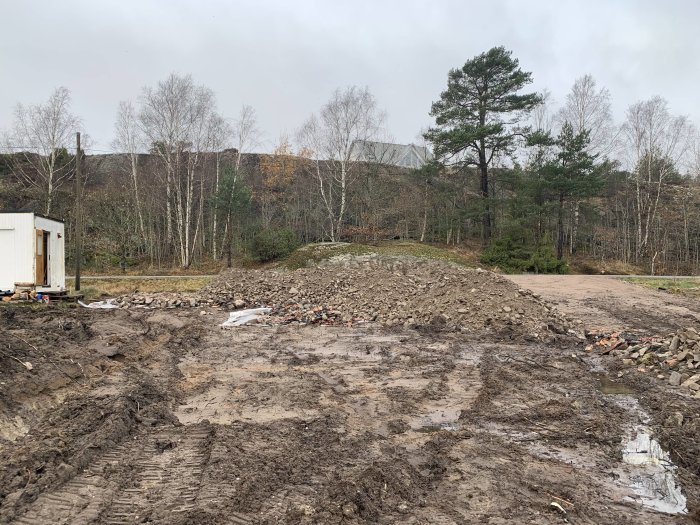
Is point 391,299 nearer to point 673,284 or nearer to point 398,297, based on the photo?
point 398,297

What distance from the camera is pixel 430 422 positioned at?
19.3 ft

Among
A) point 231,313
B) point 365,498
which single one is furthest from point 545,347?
point 231,313

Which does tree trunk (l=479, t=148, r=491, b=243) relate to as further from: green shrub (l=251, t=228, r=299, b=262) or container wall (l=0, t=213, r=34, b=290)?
container wall (l=0, t=213, r=34, b=290)

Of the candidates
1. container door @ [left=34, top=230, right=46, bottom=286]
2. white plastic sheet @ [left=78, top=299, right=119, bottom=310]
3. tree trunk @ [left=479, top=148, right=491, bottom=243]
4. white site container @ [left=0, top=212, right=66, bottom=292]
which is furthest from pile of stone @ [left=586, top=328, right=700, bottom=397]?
tree trunk @ [left=479, top=148, right=491, bottom=243]

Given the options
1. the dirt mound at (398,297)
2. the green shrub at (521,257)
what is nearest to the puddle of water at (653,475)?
the dirt mound at (398,297)

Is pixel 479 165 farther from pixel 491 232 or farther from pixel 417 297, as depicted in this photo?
pixel 417 297

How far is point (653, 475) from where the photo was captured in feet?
14.7

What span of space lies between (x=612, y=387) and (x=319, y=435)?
541 centimetres

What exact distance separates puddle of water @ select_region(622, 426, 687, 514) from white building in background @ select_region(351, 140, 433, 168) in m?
29.3

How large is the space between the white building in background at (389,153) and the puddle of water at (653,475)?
2931 cm

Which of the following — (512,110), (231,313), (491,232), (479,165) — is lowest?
(231,313)

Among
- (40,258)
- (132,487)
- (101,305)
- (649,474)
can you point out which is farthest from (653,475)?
(40,258)

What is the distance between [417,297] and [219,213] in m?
20.3

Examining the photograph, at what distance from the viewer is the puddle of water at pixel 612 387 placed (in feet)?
24.3
